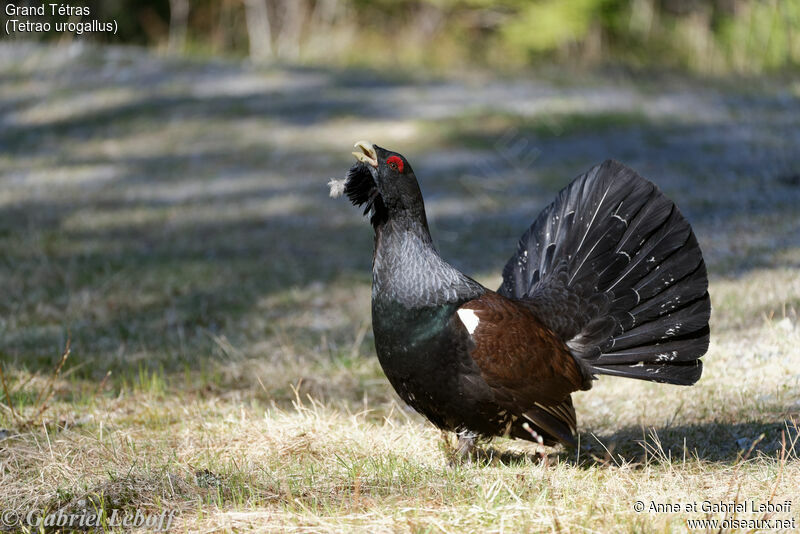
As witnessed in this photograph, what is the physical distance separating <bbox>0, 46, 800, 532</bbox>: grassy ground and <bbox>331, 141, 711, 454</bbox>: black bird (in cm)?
36

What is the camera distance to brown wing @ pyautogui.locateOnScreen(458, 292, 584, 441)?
444 centimetres

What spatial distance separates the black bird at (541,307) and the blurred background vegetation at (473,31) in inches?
497

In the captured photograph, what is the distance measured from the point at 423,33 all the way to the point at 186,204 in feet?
47.6

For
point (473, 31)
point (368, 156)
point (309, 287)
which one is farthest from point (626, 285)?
point (473, 31)

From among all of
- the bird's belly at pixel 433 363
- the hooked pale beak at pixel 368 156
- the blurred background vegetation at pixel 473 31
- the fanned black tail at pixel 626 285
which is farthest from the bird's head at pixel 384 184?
the blurred background vegetation at pixel 473 31

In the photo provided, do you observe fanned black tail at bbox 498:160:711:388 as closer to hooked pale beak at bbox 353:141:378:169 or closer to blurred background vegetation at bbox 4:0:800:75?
hooked pale beak at bbox 353:141:378:169

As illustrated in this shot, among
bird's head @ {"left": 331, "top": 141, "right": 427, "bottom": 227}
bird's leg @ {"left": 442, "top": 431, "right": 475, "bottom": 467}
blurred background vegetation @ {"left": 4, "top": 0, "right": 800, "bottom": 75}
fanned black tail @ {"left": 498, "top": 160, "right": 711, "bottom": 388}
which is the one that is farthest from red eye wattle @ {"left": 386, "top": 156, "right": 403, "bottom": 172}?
blurred background vegetation @ {"left": 4, "top": 0, "right": 800, "bottom": 75}

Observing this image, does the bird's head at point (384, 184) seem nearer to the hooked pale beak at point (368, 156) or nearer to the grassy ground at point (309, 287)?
the hooked pale beak at point (368, 156)

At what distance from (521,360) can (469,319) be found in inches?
15.1

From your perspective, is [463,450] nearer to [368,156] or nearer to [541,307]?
[541,307]

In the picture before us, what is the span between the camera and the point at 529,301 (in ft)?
16.8

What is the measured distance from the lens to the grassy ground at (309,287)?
4105 millimetres

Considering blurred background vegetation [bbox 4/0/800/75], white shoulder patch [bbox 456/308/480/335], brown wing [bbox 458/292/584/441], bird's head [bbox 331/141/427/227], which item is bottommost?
brown wing [bbox 458/292/584/441]

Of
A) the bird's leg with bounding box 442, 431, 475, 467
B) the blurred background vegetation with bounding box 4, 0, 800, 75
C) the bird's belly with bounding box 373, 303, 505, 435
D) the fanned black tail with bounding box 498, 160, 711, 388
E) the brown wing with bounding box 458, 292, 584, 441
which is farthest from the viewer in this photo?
the blurred background vegetation with bounding box 4, 0, 800, 75
